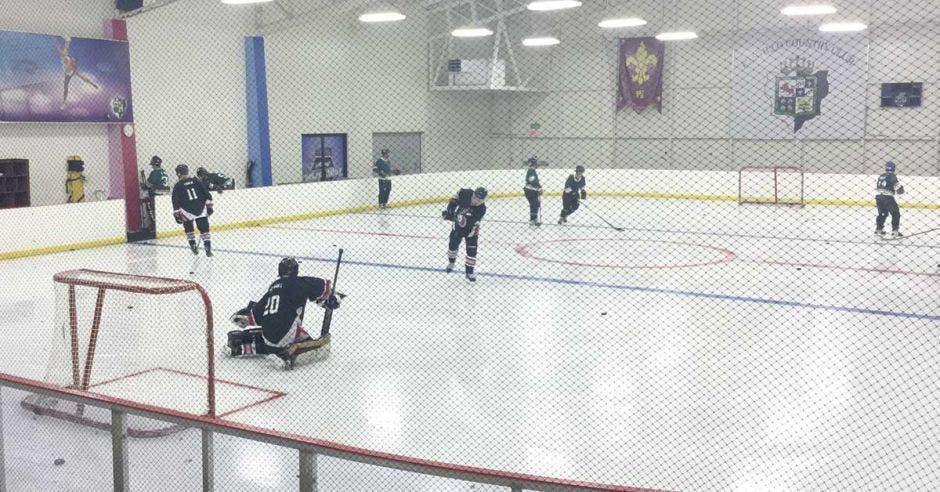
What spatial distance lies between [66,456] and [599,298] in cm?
614

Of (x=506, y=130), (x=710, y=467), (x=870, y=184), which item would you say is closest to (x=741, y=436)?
(x=710, y=467)

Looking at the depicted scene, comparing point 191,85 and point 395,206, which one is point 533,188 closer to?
point 395,206

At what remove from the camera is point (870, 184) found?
18578mm

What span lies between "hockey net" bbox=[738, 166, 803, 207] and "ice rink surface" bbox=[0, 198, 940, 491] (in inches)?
214

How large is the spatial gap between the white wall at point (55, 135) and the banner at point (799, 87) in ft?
45.2

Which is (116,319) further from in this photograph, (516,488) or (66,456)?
(516,488)

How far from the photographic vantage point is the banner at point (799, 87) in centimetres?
1934

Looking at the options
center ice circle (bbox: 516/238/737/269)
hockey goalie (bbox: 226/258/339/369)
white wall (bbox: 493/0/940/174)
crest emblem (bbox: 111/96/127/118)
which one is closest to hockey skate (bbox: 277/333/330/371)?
Answer: hockey goalie (bbox: 226/258/339/369)

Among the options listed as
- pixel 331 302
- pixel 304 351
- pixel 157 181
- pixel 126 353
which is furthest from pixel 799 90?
pixel 126 353

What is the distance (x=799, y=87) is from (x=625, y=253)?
9.35 meters

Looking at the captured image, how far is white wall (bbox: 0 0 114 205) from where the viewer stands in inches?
550

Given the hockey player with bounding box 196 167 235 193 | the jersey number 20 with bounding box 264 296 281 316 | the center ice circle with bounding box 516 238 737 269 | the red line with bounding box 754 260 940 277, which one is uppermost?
the hockey player with bounding box 196 167 235 193

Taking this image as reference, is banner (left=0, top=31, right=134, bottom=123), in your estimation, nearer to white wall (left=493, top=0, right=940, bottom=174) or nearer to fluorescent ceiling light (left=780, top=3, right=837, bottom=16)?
fluorescent ceiling light (left=780, top=3, right=837, bottom=16)

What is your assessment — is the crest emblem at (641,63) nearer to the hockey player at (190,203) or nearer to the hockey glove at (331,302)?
the hockey player at (190,203)
